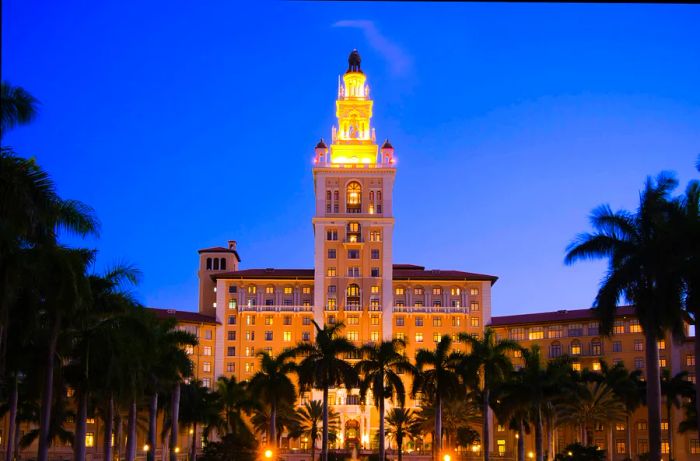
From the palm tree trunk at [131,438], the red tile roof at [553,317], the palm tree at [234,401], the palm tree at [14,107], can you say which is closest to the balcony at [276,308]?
the red tile roof at [553,317]

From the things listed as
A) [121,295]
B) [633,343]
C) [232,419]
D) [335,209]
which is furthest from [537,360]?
[335,209]

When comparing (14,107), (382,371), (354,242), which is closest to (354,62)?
(354,242)

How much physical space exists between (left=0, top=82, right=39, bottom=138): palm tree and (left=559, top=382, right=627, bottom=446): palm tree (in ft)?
258

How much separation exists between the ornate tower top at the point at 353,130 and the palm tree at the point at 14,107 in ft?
410

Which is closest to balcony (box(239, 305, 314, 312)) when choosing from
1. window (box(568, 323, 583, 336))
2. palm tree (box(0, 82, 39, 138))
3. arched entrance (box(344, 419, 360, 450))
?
arched entrance (box(344, 419, 360, 450))

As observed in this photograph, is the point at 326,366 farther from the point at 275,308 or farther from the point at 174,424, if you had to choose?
the point at 275,308

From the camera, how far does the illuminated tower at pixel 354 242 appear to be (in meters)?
146

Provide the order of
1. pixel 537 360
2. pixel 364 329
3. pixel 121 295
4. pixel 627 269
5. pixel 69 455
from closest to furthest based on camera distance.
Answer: pixel 627 269
pixel 121 295
pixel 537 360
pixel 69 455
pixel 364 329

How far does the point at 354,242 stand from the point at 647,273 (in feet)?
351

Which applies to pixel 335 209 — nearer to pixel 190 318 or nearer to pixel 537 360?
pixel 190 318

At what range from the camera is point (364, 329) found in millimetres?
145500

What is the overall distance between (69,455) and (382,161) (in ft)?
217

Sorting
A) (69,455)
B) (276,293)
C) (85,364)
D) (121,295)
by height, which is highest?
(276,293)

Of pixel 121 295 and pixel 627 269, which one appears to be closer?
pixel 627 269
